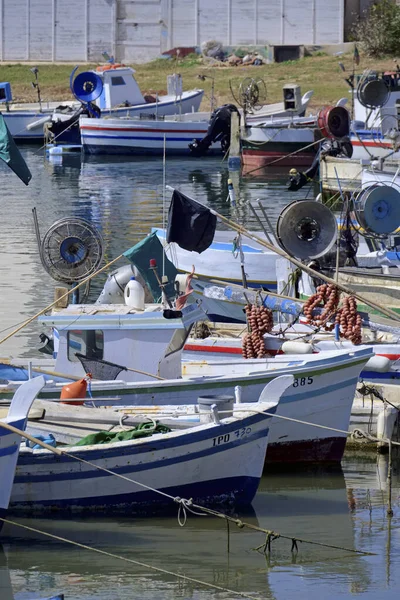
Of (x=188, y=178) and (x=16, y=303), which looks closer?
(x=16, y=303)

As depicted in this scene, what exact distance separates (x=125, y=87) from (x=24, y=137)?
437cm

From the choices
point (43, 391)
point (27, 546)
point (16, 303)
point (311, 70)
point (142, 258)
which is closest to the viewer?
point (27, 546)

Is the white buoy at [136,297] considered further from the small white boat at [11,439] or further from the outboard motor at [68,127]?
the outboard motor at [68,127]

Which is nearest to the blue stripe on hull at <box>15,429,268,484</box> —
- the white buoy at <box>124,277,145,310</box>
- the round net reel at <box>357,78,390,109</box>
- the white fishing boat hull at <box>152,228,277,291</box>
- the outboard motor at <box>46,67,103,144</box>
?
the white buoy at <box>124,277,145,310</box>

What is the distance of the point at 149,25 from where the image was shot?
6144cm

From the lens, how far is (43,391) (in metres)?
13.0

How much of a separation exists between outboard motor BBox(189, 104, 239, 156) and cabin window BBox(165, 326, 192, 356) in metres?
28.8

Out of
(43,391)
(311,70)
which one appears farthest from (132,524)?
(311,70)

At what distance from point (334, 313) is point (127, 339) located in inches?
110

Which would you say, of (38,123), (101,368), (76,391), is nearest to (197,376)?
(101,368)

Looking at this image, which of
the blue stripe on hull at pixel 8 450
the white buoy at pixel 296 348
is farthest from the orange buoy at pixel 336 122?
the blue stripe on hull at pixel 8 450

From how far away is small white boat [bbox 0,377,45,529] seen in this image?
10533mm

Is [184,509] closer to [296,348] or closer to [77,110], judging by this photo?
[296,348]

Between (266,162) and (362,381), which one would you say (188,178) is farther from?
(362,381)
